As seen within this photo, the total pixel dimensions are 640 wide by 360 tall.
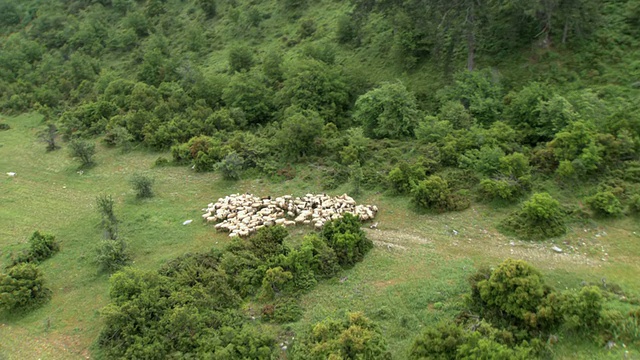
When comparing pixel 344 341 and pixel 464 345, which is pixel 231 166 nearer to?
pixel 344 341

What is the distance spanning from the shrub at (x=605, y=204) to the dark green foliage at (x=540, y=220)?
1.13 m

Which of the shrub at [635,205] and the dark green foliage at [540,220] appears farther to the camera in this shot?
the shrub at [635,205]

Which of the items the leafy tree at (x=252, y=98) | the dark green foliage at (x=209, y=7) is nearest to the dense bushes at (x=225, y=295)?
the leafy tree at (x=252, y=98)

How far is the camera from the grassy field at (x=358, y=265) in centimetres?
1338

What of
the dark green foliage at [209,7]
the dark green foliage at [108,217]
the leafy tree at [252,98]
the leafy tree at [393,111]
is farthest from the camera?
the dark green foliage at [209,7]

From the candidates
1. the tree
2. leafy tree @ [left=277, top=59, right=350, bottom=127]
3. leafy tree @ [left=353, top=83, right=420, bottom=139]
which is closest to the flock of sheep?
leafy tree @ [left=353, top=83, right=420, bottom=139]

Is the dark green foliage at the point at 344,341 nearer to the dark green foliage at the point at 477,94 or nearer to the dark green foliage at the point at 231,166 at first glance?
the dark green foliage at the point at 231,166

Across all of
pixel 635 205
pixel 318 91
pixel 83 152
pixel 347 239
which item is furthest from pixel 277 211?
pixel 83 152

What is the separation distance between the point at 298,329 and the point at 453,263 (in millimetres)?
5678

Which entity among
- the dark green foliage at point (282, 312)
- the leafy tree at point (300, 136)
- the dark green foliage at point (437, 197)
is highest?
the leafy tree at point (300, 136)

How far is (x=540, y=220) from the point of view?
15.6 metres

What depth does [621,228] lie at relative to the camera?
1528 cm

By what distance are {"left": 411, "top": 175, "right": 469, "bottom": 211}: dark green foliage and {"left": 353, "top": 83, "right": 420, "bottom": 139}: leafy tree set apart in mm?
6575

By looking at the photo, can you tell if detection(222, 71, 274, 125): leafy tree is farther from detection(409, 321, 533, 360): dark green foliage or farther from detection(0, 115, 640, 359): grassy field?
detection(409, 321, 533, 360): dark green foliage
